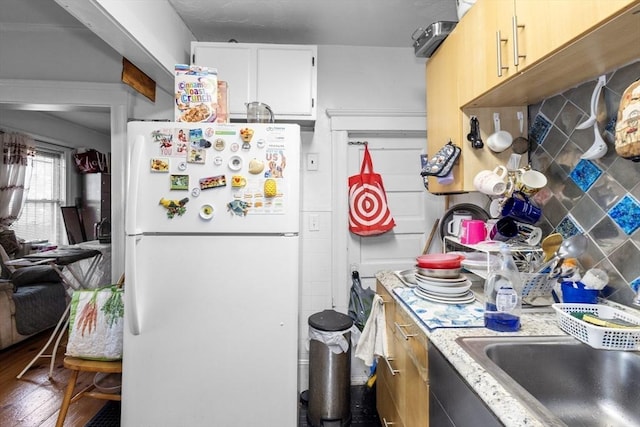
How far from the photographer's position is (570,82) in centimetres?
121

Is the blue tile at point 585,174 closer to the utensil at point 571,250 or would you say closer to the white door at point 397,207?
the utensil at point 571,250

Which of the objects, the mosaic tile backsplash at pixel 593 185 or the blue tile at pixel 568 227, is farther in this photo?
the blue tile at pixel 568 227

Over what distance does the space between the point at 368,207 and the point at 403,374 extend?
1.18m

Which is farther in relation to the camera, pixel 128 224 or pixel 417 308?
pixel 128 224

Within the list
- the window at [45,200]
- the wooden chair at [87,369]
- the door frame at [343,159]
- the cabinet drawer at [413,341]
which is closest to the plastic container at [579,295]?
the cabinet drawer at [413,341]

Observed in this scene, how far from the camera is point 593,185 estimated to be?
1.18 m

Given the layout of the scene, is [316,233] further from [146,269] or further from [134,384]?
[134,384]

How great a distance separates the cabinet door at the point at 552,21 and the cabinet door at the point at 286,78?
1177mm

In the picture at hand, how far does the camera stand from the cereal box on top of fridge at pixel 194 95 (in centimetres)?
151

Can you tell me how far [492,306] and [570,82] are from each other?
92 cm

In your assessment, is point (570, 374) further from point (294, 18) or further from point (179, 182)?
point (294, 18)

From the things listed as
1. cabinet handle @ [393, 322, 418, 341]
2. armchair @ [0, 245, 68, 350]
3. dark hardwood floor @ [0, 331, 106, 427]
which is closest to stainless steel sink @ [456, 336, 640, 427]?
cabinet handle @ [393, 322, 418, 341]

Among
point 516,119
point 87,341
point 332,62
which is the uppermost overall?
point 332,62

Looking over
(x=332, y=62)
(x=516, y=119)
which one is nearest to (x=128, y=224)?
(x=332, y=62)
